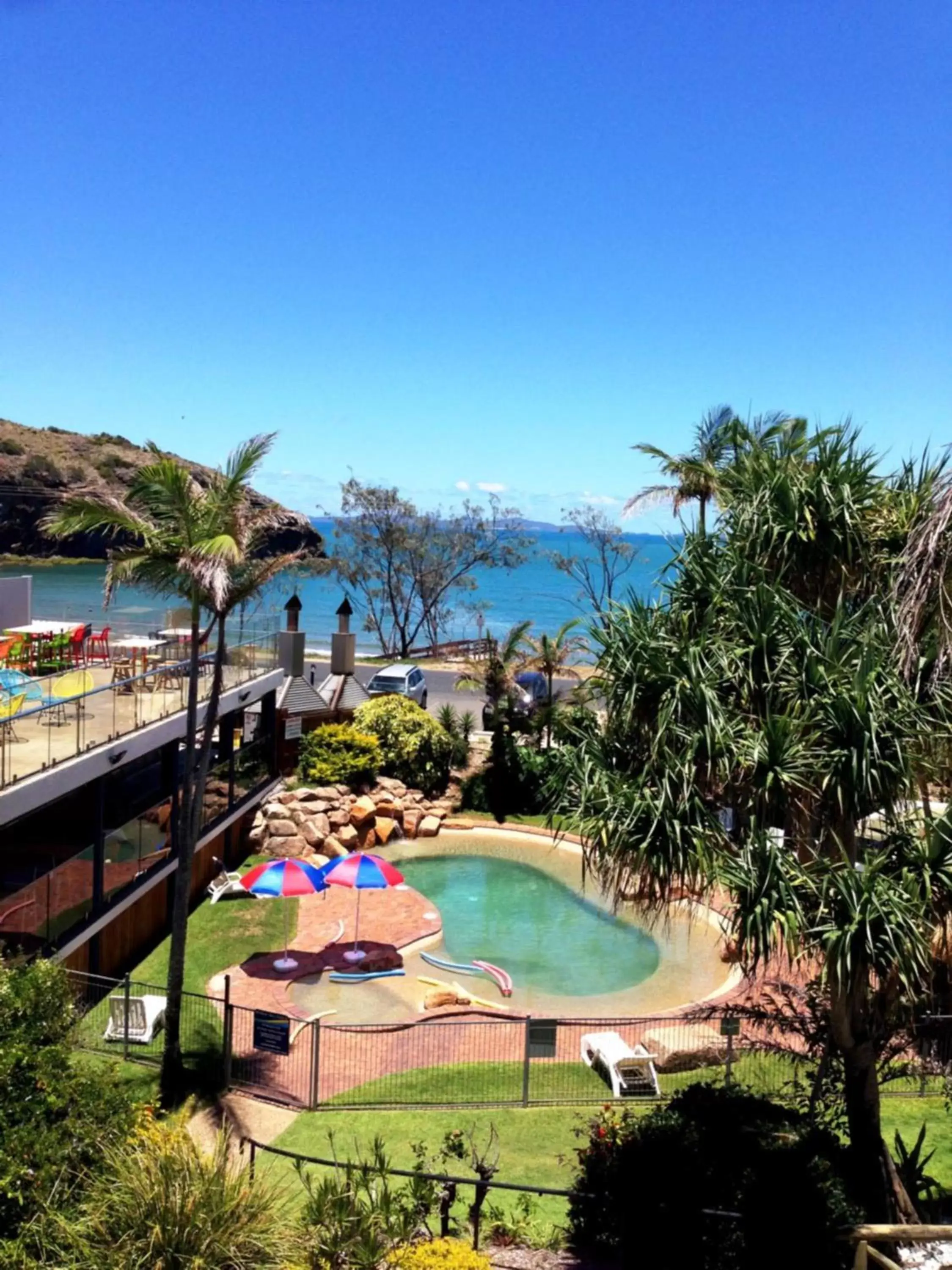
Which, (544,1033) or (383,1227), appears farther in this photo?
(544,1033)

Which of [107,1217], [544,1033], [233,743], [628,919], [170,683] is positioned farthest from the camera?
[233,743]

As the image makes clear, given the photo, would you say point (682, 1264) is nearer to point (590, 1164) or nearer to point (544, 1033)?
point (590, 1164)

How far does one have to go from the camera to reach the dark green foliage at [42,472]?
74.4m

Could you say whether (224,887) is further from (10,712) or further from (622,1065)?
(622,1065)

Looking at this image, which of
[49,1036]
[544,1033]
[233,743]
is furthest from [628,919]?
[49,1036]

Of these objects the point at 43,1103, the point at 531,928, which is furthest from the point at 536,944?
the point at 43,1103

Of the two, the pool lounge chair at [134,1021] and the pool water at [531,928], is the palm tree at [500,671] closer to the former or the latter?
the pool water at [531,928]

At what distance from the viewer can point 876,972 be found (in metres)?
8.04

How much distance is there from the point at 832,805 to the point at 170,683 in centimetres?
1240

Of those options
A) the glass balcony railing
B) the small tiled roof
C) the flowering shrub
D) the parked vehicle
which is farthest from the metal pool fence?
the parked vehicle

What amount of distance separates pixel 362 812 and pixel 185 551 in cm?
1153

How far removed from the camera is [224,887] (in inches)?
745

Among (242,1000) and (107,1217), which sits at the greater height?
(107,1217)

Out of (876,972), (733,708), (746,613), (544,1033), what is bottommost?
(544,1033)
